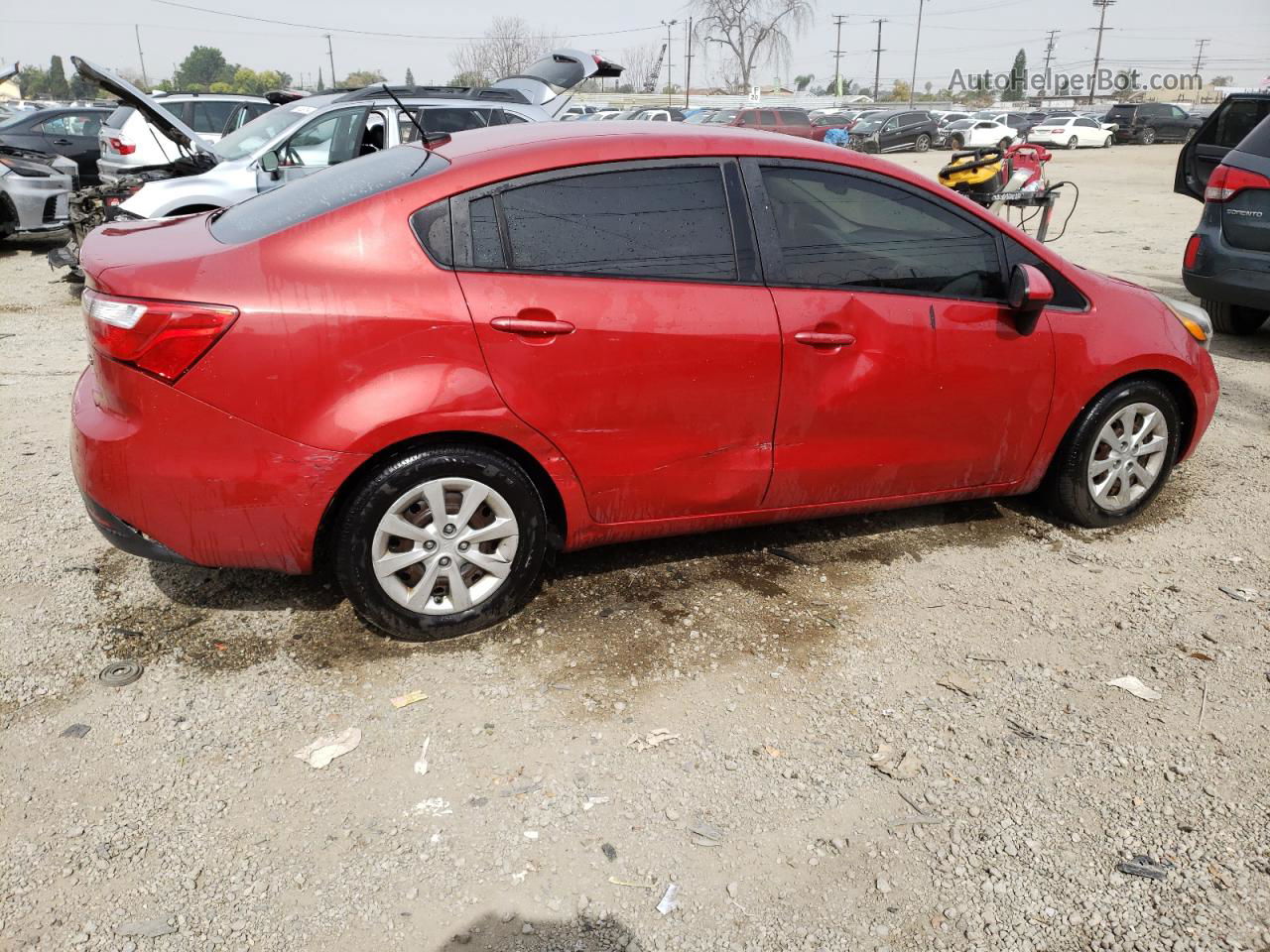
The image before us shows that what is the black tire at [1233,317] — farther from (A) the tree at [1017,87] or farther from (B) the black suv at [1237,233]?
(A) the tree at [1017,87]

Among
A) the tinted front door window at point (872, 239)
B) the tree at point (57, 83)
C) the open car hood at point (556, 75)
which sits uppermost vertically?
the tree at point (57, 83)

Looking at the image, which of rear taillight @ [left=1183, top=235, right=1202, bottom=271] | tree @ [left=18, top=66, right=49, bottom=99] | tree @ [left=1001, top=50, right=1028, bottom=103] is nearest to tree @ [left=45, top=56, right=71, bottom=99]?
tree @ [left=18, top=66, right=49, bottom=99]

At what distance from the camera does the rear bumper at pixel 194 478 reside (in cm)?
289

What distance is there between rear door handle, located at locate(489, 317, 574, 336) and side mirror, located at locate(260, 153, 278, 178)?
6.65 meters

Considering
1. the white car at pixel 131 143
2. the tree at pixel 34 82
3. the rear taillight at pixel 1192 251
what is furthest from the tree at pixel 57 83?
the rear taillight at pixel 1192 251

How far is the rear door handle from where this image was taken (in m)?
3.02

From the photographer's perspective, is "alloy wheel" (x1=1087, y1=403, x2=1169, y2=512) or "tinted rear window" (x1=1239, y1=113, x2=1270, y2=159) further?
"tinted rear window" (x1=1239, y1=113, x2=1270, y2=159)

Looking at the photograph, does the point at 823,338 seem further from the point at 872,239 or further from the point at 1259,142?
the point at 1259,142

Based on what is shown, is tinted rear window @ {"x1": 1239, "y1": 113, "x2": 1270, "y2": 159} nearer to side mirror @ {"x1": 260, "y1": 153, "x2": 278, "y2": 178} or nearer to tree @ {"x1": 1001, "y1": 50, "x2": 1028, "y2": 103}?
side mirror @ {"x1": 260, "y1": 153, "x2": 278, "y2": 178}

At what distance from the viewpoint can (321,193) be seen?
10.9 feet

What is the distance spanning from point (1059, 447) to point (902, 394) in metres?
0.98

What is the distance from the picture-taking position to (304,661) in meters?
3.21

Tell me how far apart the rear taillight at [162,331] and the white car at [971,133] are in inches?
1472

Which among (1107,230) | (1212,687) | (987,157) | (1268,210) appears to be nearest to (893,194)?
(1212,687)
